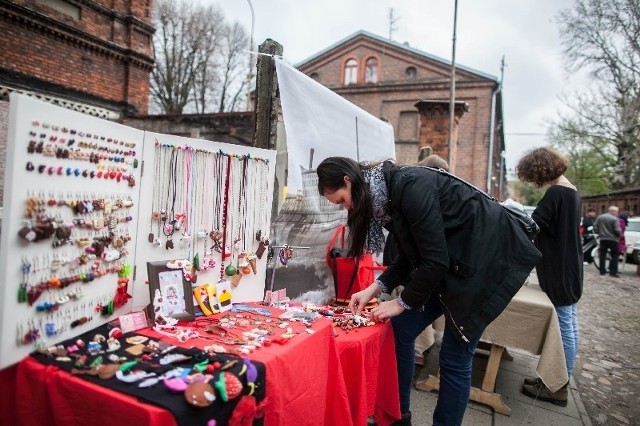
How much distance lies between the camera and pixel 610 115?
56.4 feet

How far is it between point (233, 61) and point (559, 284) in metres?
25.7

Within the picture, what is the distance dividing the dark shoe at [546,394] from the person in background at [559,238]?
45 mm

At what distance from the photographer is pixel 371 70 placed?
19.1 m

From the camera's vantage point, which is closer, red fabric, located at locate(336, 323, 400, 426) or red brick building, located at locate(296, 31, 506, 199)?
red fabric, located at locate(336, 323, 400, 426)

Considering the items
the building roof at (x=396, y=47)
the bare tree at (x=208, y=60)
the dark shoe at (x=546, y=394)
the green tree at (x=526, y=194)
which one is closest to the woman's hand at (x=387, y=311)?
the dark shoe at (x=546, y=394)

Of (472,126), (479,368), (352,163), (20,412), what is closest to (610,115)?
(472,126)

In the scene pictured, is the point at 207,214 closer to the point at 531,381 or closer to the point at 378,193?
the point at 378,193

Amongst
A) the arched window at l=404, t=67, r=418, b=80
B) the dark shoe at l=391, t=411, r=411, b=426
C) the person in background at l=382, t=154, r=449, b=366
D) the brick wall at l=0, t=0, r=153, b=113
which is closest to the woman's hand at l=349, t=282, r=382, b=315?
the dark shoe at l=391, t=411, r=411, b=426

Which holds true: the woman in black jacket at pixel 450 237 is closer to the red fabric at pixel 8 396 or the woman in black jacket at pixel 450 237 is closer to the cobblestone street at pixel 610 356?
the red fabric at pixel 8 396

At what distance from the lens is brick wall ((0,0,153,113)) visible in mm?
7188

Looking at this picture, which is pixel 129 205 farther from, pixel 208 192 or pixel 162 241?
pixel 208 192

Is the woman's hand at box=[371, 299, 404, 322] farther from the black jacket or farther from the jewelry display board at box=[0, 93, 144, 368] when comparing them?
the jewelry display board at box=[0, 93, 144, 368]

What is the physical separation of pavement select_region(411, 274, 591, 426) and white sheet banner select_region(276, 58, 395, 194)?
4.89ft

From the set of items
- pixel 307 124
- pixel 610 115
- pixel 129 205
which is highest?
pixel 610 115
